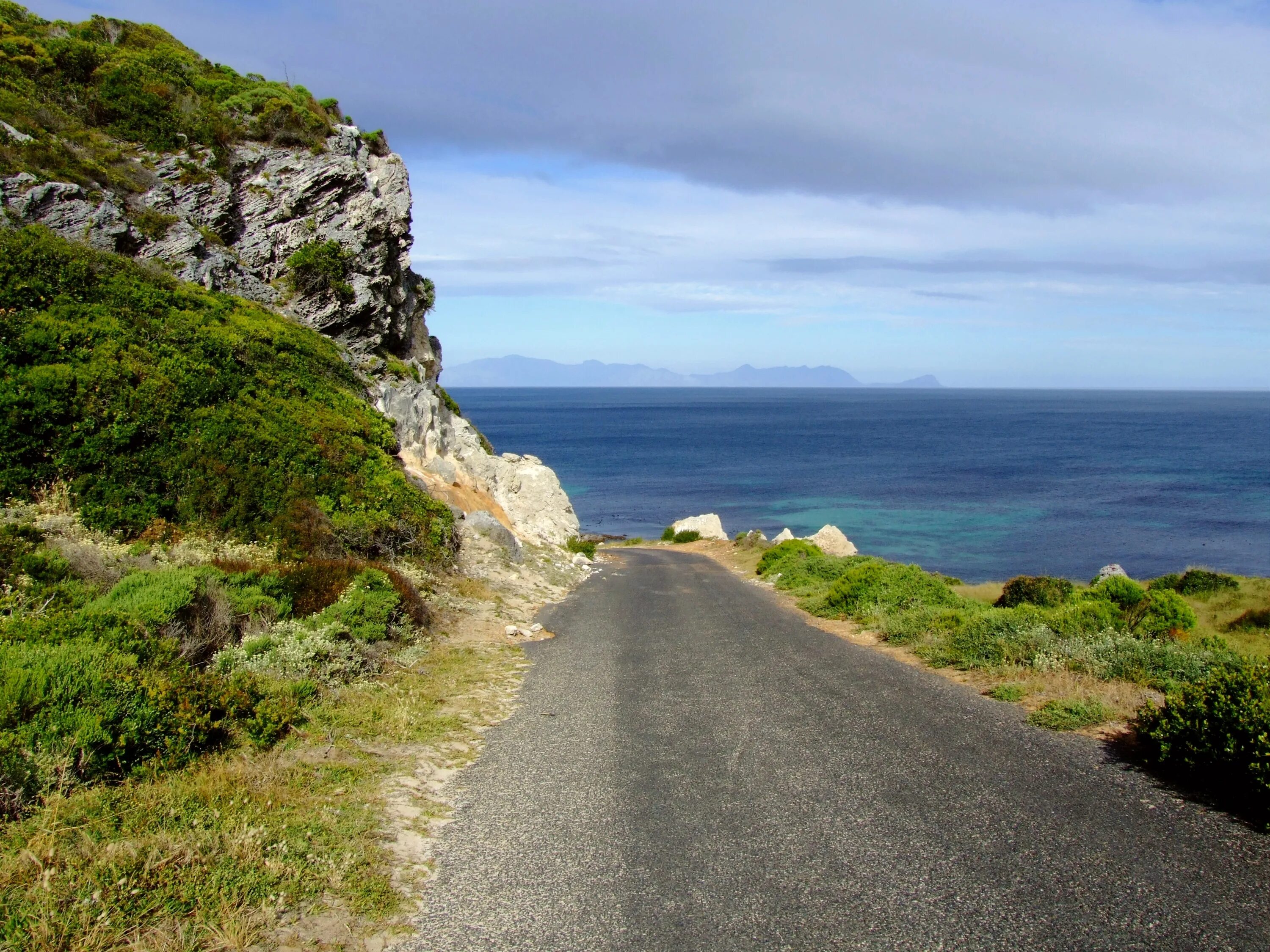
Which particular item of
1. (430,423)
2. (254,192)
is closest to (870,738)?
(430,423)

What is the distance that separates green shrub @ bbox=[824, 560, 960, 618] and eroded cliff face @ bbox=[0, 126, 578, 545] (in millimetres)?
11473

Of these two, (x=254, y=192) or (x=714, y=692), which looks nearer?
(x=714, y=692)

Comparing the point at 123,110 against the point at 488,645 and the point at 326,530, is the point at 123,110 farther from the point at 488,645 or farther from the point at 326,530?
the point at 488,645

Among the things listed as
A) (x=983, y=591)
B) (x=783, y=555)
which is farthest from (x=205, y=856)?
(x=983, y=591)

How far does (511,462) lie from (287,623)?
93.8 feet

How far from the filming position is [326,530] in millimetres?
13797

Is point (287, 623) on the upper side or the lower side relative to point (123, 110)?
lower

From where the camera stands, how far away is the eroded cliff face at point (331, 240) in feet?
68.8

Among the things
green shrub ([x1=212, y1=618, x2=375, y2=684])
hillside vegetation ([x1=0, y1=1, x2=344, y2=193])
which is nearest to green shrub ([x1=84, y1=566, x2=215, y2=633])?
green shrub ([x1=212, y1=618, x2=375, y2=684])

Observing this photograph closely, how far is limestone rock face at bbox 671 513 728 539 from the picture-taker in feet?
163

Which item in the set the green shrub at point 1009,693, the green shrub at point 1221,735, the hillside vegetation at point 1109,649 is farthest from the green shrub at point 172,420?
the green shrub at point 1221,735

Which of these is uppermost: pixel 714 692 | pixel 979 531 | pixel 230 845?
pixel 230 845

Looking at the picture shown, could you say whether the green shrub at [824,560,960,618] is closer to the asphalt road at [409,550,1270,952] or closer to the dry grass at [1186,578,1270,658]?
the dry grass at [1186,578,1270,658]

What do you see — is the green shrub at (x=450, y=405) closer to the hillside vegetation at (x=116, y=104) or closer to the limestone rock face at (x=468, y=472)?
the limestone rock face at (x=468, y=472)
